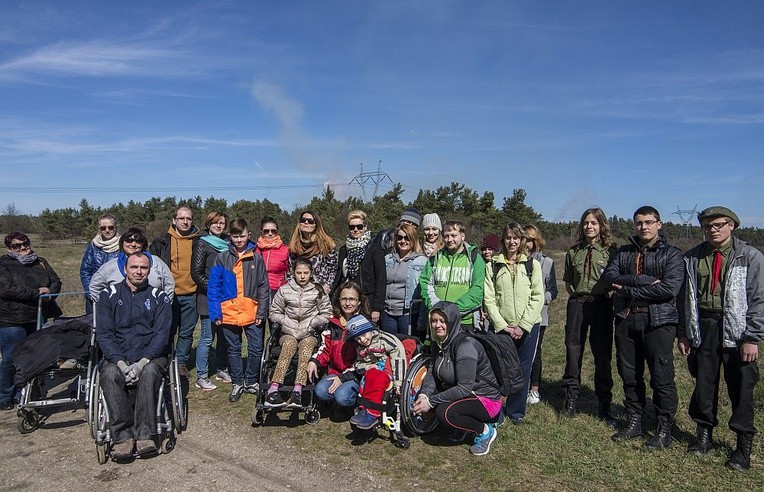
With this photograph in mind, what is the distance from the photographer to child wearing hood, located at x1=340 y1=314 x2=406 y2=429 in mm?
4520

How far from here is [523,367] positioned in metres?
5.13

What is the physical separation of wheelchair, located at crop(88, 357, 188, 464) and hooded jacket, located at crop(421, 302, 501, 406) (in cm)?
222

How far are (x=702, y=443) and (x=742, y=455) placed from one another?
0.29 metres

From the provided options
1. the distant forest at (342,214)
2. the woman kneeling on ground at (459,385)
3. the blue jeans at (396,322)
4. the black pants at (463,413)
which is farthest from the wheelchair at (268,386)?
the distant forest at (342,214)

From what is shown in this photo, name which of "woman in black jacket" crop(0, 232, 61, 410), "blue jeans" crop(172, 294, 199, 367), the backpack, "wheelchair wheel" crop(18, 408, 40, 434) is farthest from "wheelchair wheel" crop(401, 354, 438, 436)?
"woman in black jacket" crop(0, 232, 61, 410)

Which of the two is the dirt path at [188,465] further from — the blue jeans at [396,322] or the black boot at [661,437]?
the black boot at [661,437]

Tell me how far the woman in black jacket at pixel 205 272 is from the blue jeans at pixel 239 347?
0.29 metres

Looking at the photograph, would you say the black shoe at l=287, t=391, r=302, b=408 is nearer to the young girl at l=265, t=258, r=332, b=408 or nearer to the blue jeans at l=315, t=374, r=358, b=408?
the blue jeans at l=315, t=374, r=358, b=408

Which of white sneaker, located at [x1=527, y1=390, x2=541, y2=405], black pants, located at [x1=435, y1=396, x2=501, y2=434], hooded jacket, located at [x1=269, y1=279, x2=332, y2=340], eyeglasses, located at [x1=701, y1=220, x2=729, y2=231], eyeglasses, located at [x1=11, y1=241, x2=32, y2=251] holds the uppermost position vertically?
eyeglasses, located at [x1=701, y1=220, x2=729, y2=231]

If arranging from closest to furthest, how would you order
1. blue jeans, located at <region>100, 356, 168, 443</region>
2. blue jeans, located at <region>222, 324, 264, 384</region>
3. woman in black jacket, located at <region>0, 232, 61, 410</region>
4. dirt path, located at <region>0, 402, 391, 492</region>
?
dirt path, located at <region>0, 402, 391, 492</region>
blue jeans, located at <region>100, 356, 168, 443</region>
woman in black jacket, located at <region>0, 232, 61, 410</region>
blue jeans, located at <region>222, 324, 264, 384</region>

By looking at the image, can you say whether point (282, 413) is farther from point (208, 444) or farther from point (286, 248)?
point (286, 248)

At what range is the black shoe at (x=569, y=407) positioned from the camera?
529cm

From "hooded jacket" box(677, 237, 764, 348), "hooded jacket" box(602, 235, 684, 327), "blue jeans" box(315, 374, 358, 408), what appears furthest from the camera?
"blue jeans" box(315, 374, 358, 408)

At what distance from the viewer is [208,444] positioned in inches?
184
